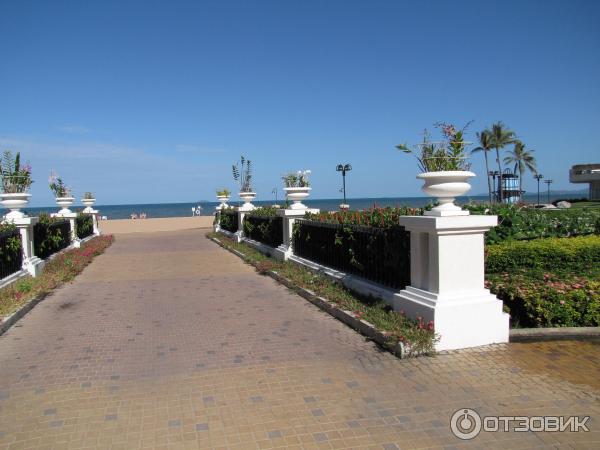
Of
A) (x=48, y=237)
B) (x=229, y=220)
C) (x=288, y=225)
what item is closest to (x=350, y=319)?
(x=288, y=225)

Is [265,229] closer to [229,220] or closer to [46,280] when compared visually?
[46,280]

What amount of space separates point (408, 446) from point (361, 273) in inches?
188

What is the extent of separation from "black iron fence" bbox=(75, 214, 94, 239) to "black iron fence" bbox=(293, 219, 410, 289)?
12.3 meters

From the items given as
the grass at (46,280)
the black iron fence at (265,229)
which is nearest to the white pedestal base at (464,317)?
the grass at (46,280)

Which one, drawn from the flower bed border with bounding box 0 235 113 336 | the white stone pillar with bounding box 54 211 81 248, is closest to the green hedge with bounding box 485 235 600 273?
the flower bed border with bounding box 0 235 113 336

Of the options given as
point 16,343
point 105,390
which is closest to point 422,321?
point 105,390

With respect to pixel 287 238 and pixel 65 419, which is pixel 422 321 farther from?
pixel 287 238

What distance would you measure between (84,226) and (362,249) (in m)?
16.8

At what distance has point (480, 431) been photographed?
148 inches

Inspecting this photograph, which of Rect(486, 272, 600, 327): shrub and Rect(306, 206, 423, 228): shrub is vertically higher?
Rect(306, 206, 423, 228): shrub

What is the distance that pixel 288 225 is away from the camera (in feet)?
39.7

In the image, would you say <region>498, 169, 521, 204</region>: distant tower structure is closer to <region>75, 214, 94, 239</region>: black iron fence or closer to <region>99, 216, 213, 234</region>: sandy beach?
<region>99, 216, 213, 234</region>: sandy beach

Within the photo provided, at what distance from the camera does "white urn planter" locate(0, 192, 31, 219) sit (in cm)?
1104

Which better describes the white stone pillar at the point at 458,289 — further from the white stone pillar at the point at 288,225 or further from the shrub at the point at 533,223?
the white stone pillar at the point at 288,225
